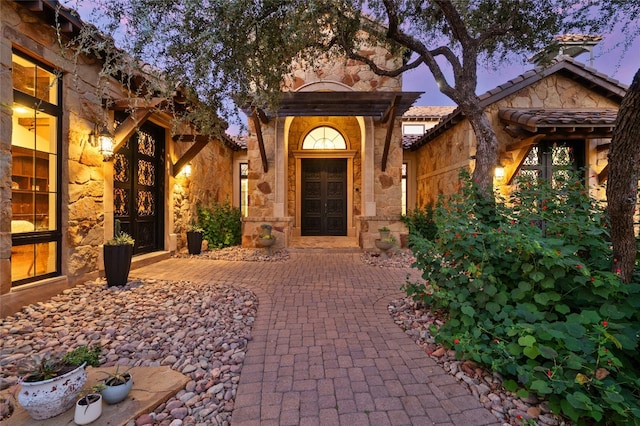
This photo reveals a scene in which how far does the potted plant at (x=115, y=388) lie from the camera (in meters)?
1.80

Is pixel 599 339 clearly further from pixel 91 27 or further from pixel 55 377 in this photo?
pixel 91 27

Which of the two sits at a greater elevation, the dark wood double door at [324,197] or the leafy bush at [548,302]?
the dark wood double door at [324,197]

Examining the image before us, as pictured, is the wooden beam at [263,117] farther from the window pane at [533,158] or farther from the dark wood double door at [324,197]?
the window pane at [533,158]

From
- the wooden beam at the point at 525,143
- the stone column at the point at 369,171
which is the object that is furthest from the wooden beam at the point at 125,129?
the wooden beam at the point at 525,143

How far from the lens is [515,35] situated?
4641 mm

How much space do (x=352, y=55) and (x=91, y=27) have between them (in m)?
3.24

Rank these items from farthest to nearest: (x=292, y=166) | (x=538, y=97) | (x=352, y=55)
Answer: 1. (x=292, y=166)
2. (x=538, y=97)
3. (x=352, y=55)

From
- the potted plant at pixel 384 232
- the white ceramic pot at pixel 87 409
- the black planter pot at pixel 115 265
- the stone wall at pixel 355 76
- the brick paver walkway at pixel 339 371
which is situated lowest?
the brick paver walkway at pixel 339 371

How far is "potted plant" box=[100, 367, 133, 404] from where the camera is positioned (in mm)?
1803

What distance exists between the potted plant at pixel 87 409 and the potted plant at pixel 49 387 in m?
0.09

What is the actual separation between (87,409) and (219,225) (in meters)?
6.78

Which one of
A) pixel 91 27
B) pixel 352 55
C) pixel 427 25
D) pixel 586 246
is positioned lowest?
pixel 586 246

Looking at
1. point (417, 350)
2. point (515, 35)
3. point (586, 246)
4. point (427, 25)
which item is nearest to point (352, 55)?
point (427, 25)

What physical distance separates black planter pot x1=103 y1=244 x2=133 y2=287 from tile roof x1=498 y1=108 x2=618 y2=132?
25.4 feet
